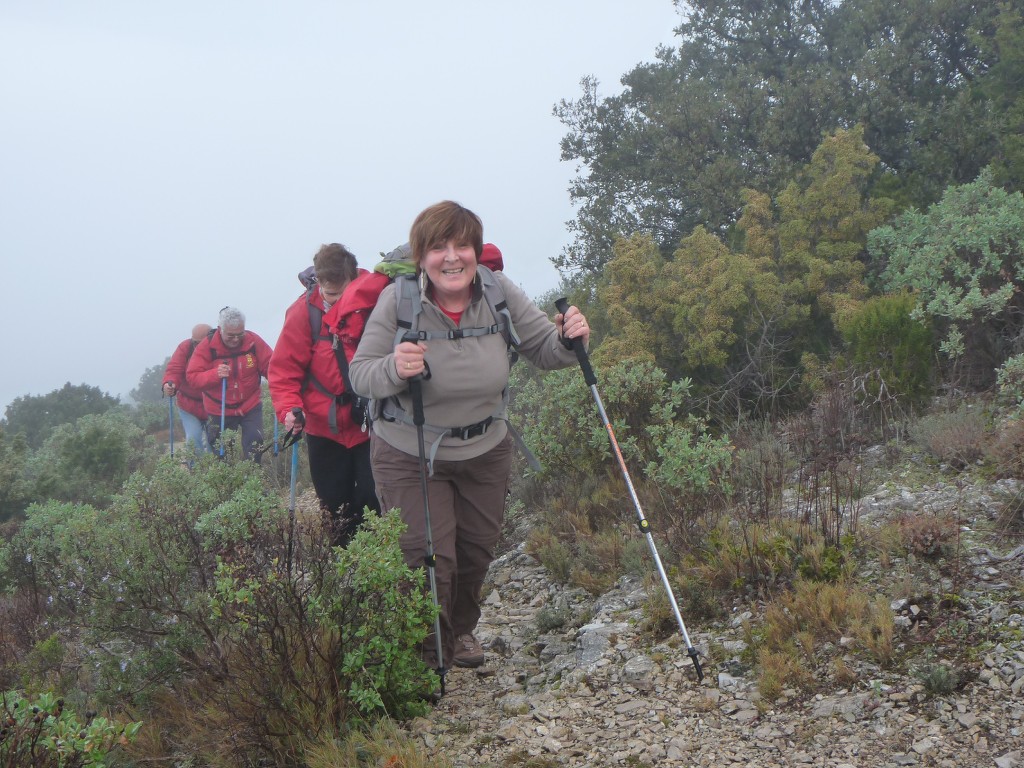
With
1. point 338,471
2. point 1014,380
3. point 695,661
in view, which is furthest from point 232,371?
point 1014,380

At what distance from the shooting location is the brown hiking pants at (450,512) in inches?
168

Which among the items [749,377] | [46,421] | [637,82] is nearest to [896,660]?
[749,377]

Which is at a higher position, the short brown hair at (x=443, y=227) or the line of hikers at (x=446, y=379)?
the short brown hair at (x=443, y=227)

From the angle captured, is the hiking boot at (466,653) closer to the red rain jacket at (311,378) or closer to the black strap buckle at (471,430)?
the black strap buckle at (471,430)

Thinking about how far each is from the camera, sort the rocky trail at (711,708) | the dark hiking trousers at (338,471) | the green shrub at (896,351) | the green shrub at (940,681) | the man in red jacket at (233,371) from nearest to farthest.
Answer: the rocky trail at (711,708), the green shrub at (940,681), the dark hiking trousers at (338,471), the green shrub at (896,351), the man in red jacket at (233,371)

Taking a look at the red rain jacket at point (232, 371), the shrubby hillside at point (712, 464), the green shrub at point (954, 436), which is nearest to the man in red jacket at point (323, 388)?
the shrubby hillside at point (712, 464)

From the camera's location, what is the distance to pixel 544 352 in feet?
14.7

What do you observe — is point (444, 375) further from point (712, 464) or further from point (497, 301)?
point (712, 464)

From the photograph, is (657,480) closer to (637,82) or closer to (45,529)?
(45,529)

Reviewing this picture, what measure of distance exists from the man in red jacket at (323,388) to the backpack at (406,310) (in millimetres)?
908

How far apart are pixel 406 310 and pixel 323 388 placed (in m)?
1.49

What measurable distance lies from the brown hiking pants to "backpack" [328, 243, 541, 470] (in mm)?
173

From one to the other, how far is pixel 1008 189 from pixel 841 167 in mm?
1810

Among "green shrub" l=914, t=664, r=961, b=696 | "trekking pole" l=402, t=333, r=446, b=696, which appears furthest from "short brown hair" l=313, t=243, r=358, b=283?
"green shrub" l=914, t=664, r=961, b=696
